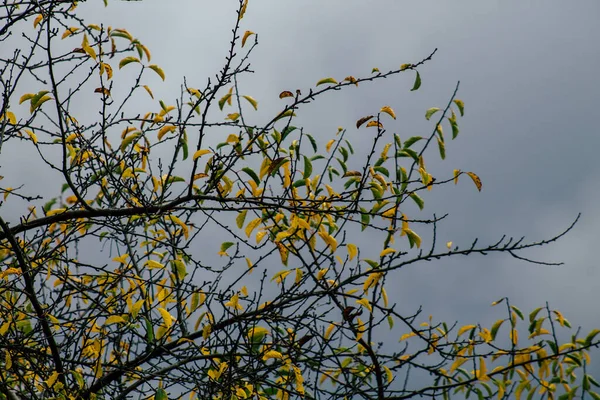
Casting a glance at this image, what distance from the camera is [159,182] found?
389 centimetres

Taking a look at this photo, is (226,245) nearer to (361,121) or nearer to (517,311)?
(361,121)

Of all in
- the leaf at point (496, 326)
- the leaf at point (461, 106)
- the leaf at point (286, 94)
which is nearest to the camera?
the leaf at point (286, 94)

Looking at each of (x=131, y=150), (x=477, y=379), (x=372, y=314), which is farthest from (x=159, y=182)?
(x=477, y=379)

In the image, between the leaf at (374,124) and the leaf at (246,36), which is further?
the leaf at (374,124)

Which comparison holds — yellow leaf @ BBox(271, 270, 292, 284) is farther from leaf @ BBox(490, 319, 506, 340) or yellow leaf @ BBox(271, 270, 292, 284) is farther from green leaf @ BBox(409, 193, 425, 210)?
leaf @ BBox(490, 319, 506, 340)

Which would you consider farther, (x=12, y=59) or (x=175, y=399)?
(x=12, y=59)

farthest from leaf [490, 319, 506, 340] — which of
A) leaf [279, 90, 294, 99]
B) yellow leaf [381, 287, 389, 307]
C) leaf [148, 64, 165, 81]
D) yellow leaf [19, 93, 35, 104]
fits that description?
yellow leaf [19, 93, 35, 104]

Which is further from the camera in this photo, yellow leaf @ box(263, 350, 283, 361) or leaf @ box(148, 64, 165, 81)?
leaf @ box(148, 64, 165, 81)

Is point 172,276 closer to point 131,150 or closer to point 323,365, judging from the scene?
point 131,150

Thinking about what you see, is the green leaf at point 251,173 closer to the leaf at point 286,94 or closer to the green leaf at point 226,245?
the leaf at point 286,94

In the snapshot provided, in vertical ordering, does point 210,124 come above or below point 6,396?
above

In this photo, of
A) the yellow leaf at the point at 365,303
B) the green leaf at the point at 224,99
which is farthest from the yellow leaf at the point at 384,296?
the green leaf at the point at 224,99

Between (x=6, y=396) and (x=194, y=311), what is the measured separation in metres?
1.05

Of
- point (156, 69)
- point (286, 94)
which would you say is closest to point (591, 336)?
point (286, 94)
